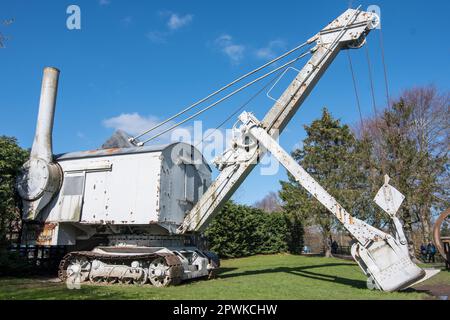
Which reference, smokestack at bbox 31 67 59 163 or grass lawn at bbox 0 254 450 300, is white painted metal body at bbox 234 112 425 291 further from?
smokestack at bbox 31 67 59 163

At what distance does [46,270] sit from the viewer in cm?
1445

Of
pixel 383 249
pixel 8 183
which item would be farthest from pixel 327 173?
pixel 8 183

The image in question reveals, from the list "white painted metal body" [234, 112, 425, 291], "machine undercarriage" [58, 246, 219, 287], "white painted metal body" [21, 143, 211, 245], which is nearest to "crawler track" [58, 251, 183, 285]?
"machine undercarriage" [58, 246, 219, 287]

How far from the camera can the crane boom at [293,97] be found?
11.7m

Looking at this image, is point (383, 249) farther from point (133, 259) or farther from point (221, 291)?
point (133, 259)

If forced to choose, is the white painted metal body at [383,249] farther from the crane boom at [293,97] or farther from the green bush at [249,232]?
the green bush at [249,232]

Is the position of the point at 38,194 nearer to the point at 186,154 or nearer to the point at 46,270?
the point at 46,270

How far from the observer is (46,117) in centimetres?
1348

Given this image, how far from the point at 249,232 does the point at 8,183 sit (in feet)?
59.9

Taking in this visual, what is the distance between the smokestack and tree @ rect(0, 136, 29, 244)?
0.68m

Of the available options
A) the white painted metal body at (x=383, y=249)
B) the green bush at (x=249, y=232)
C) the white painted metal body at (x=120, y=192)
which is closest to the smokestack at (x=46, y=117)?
the white painted metal body at (x=120, y=192)

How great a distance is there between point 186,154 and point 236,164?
2113 mm

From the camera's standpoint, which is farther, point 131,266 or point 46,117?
point 46,117

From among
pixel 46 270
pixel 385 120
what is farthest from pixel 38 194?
pixel 385 120
